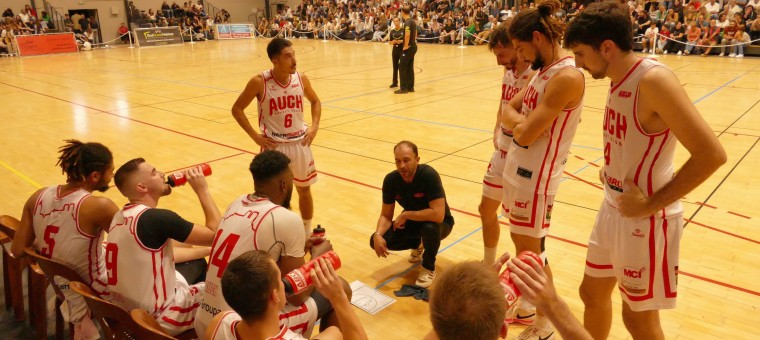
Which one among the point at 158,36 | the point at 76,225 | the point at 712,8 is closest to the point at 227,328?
the point at 76,225

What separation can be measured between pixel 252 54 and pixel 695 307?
22395 millimetres

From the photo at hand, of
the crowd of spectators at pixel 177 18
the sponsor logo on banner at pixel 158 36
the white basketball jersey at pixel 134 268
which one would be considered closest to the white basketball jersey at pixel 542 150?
the white basketball jersey at pixel 134 268

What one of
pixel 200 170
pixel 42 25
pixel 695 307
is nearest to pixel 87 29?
pixel 42 25

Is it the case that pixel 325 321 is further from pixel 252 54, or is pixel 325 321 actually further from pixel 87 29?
pixel 87 29

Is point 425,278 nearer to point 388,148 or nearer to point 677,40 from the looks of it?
point 388,148

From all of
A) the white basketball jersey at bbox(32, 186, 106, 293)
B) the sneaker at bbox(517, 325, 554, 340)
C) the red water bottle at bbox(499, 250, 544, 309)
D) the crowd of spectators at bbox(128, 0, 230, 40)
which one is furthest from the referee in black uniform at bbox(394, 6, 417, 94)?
the crowd of spectators at bbox(128, 0, 230, 40)

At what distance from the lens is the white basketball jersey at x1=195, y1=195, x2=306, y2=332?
2959mm

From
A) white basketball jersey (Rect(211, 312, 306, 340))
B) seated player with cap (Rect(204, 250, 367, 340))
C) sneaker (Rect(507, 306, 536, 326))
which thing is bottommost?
sneaker (Rect(507, 306, 536, 326))

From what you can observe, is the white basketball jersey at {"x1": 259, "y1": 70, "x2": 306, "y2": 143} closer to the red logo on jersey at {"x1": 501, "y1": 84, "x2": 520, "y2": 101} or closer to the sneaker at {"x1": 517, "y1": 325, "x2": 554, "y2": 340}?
the red logo on jersey at {"x1": 501, "y1": 84, "x2": 520, "y2": 101}

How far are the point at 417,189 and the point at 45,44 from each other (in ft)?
87.7

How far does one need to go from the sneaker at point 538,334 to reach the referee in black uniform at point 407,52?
10368 millimetres

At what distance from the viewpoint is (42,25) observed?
27.7 metres

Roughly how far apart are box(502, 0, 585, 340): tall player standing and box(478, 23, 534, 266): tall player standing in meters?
0.27

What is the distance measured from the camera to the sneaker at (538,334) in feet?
12.0
